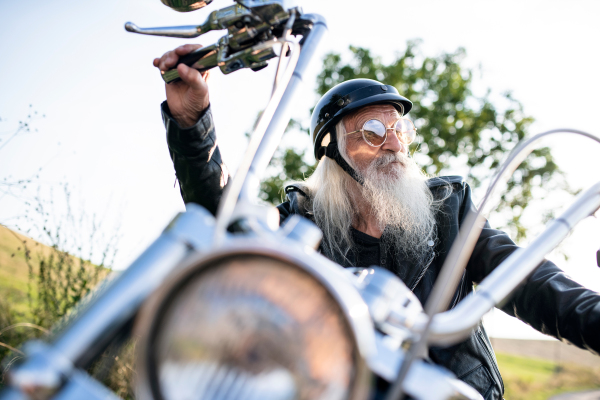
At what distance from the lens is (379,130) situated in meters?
3.00

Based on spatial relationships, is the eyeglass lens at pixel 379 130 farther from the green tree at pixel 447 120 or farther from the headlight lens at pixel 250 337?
the green tree at pixel 447 120

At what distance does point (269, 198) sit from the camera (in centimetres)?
1403

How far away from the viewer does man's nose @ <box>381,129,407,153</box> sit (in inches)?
118

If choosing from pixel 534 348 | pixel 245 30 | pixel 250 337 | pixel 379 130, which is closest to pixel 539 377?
pixel 534 348

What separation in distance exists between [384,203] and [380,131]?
586mm

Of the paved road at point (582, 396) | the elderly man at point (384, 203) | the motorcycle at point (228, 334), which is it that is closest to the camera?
the motorcycle at point (228, 334)

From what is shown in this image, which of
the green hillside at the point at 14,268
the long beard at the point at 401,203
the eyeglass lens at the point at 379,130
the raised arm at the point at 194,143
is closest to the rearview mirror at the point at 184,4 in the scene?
the raised arm at the point at 194,143

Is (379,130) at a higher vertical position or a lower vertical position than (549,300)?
higher

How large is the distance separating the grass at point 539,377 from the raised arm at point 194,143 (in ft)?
50.5

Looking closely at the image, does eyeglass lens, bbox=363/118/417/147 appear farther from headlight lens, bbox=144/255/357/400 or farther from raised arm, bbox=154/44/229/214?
headlight lens, bbox=144/255/357/400

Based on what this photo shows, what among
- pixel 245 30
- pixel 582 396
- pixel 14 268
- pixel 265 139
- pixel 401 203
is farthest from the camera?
pixel 14 268

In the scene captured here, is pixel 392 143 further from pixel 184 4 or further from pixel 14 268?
pixel 14 268

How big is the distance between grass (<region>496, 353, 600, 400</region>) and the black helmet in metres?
14.3

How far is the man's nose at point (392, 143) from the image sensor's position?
9.87ft
